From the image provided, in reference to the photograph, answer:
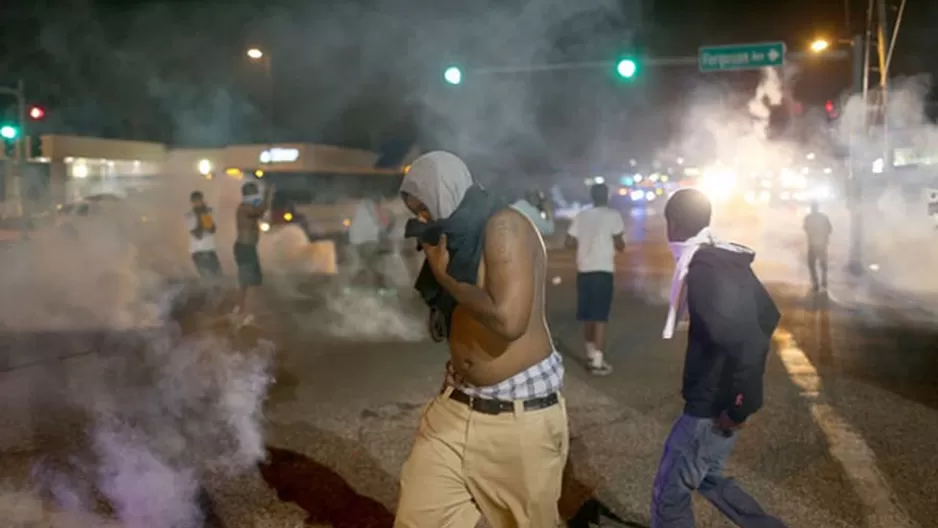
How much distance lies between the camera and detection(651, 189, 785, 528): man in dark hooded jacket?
328 centimetres

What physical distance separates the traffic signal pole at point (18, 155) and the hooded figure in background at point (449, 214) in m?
14.6

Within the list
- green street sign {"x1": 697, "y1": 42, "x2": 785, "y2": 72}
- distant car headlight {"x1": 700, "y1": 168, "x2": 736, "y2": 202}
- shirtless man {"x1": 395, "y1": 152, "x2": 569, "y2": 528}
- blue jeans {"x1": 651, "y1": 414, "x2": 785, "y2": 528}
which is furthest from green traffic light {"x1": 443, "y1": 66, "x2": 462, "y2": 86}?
distant car headlight {"x1": 700, "y1": 168, "x2": 736, "y2": 202}

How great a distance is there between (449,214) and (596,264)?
495cm

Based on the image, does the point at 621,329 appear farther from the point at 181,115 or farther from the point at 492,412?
the point at 181,115

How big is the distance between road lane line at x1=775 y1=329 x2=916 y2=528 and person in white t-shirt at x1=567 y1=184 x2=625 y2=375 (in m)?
1.53

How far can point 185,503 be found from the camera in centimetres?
436

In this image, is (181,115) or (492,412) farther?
(181,115)

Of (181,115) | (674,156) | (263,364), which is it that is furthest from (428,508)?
(674,156)

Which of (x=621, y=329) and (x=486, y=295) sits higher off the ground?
(x=486, y=295)

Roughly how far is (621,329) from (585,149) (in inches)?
2353

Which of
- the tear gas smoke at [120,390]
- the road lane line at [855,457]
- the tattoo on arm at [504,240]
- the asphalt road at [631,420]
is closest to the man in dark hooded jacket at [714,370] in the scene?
the asphalt road at [631,420]

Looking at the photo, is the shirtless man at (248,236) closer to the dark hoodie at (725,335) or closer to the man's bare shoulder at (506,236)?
the dark hoodie at (725,335)

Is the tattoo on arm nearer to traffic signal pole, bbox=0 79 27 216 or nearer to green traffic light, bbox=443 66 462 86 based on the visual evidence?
green traffic light, bbox=443 66 462 86

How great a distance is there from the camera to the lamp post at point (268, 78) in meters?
17.5
